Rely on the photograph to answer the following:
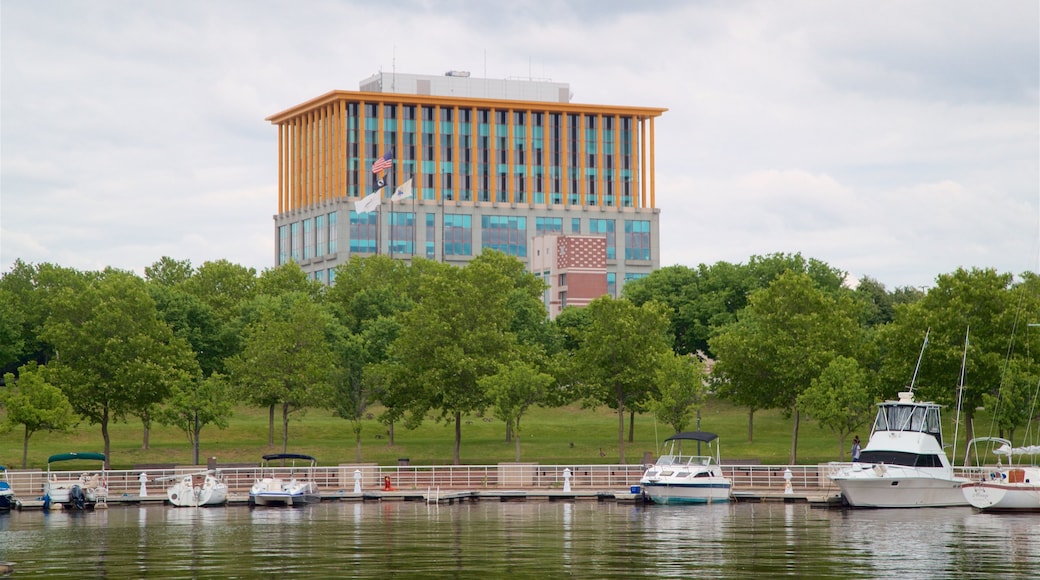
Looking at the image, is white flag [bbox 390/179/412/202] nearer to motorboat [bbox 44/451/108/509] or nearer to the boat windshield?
motorboat [bbox 44/451/108/509]

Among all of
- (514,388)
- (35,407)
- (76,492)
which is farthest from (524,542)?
(35,407)

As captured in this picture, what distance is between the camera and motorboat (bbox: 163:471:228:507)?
70438 mm

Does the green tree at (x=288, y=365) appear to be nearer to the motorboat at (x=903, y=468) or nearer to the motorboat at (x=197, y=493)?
the motorboat at (x=197, y=493)

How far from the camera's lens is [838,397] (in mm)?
84062

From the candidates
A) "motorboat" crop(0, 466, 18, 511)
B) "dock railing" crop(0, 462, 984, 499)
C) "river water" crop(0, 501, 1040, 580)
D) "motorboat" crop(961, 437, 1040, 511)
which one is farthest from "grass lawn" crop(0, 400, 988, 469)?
"motorboat" crop(961, 437, 1040, 511)

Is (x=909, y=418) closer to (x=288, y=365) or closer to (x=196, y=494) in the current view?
(x=196, y=494)

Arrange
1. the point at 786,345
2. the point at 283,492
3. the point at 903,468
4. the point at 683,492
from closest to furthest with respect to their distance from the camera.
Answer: the point at 903,468 → the point at 683,492 → the point at 283,492 → the point at 786,345

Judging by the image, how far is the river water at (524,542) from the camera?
39897 millimetres

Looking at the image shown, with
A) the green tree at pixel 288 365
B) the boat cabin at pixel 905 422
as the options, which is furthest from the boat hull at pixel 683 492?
the green tree at pixel 288 365

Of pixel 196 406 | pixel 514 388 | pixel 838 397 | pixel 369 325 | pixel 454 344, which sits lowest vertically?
pixel 196 406

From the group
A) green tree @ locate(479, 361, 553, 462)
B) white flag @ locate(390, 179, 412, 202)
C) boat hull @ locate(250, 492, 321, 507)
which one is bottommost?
boat hull @ locate(250, 492, 321, 507)

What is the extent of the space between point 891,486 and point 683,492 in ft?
32.5

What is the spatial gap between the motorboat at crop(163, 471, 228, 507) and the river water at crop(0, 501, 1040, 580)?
1.88m

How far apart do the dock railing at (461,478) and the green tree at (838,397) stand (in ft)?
19.2
